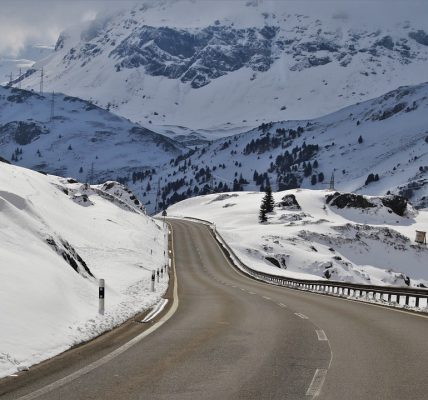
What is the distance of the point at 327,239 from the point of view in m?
100

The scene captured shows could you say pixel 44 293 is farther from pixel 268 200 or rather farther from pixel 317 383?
pixel 268 200

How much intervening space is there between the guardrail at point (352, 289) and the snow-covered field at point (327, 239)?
655cm

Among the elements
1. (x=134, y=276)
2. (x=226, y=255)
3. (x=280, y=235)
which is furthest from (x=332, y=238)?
(x=134, y=276)

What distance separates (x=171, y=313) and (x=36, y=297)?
6.06 metres

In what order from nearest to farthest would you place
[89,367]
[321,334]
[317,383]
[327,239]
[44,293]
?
[317,383] → [89,367] → [44,293] → [321,334] → [327,239]

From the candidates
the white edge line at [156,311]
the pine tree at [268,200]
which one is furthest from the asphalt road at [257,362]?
the pine tree at [268,200]

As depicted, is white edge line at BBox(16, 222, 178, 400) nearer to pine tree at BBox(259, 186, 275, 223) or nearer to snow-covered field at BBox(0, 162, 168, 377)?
snow-covered field at BBox(0, 162, 168, 377)

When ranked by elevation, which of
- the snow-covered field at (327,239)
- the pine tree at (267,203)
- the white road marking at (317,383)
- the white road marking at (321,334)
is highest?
the white road marking at (317,383)

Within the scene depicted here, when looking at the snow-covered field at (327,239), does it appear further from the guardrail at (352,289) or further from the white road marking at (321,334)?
the white road marking at (321,334)

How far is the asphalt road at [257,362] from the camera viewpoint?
852 cm

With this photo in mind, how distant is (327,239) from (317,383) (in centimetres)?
9270

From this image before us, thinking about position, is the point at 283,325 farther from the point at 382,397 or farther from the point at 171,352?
the point at 382,397

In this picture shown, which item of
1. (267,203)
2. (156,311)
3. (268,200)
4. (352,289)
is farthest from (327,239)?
(156,311)

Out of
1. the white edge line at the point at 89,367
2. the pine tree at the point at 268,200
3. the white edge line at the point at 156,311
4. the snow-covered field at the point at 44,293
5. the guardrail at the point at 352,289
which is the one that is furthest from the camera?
the pine tree at the point at 268,200
